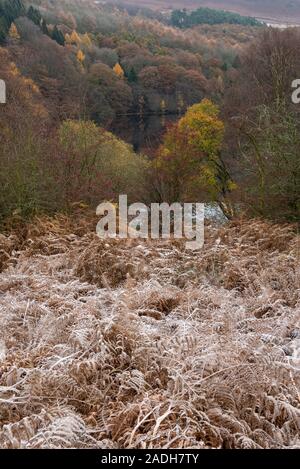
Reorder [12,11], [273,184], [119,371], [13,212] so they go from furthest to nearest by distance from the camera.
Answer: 1. [12,11]
2. [273,184]
3. [13,212]
4. [119,371]

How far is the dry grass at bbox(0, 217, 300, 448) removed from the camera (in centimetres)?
323

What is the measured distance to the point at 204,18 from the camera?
15038cm

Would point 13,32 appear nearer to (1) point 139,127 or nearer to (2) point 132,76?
(2) point 132,76

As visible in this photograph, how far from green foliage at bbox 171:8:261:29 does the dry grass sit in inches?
5458

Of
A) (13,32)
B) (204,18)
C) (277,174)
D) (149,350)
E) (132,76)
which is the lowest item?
(149,350)

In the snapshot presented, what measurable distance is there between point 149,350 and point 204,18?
532 feet

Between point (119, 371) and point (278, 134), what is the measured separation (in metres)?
6.48

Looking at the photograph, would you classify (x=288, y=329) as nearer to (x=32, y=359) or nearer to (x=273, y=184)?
(x=32, y=359)

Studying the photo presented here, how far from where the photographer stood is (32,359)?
3.95 m

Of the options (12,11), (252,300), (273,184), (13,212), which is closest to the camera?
(252,300)

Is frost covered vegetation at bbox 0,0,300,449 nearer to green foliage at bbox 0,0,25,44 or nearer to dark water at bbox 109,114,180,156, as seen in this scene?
dark water at bbox 109,114,180,156

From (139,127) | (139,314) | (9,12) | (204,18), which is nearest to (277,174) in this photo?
(139,314)

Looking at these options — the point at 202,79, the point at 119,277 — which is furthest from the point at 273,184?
the point at 202,79

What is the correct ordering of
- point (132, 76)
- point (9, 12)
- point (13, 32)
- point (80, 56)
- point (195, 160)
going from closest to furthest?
point (195, 160), point (13, 32), point (132, 76), point (80, 56), point (9, 12)
